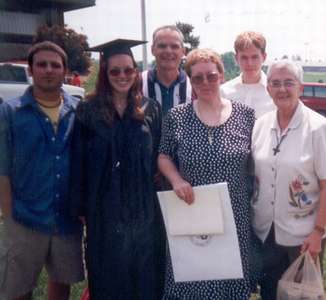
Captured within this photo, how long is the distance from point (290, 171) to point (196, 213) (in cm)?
58

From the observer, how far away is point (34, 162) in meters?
2.86

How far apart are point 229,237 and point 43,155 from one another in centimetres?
121

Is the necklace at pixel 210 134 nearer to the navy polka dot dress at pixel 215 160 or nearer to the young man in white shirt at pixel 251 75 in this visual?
the navy polka dot dress at pixel 215 160

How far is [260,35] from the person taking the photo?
3385mm

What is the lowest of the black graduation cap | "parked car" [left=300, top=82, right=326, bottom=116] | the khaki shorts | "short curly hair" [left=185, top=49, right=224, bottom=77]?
"parked car" [left=300, top=82, right=326, bottom=116]

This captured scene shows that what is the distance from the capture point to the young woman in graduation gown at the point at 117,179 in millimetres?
2771

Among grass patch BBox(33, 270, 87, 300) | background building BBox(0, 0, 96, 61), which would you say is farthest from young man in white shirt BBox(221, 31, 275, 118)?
background building BBox(0, 0, 96, 61)

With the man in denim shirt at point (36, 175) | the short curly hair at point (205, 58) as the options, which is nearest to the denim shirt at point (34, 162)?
the man in denim shirt at point (36, 175)

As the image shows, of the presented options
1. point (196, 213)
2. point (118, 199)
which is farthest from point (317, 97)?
point (118, 199)

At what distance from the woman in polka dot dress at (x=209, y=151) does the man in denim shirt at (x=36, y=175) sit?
0.66 meters

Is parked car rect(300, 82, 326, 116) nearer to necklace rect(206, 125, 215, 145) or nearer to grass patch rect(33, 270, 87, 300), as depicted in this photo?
grass patch rect(33, 270, 87, 300)

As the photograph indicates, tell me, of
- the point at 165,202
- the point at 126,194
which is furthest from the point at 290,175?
the point at 126,194

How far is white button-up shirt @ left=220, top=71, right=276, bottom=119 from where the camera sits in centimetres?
335

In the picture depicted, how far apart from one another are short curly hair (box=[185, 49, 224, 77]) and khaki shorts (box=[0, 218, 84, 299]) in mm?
1348
